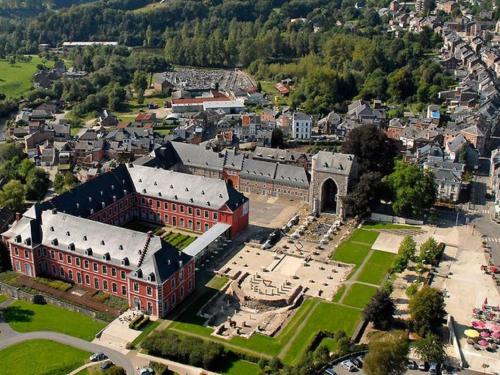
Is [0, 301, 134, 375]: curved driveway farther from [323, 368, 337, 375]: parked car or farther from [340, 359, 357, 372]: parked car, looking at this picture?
[340, 359, 357, 372]: parked car

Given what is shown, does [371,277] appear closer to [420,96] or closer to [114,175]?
[114,175]

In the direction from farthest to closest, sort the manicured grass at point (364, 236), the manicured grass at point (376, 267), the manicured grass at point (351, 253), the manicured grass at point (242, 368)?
the manicured grass at point (364, 236) → the manicured grass at point (351, 253) → the manicured grass at point (376, 267) → the manicured grass at point (242, 368)

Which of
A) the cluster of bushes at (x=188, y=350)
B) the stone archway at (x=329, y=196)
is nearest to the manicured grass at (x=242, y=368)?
the cluster of bushes at (x=188, y=350)

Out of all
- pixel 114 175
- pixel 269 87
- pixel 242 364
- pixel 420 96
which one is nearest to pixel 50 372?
pixel 242 364

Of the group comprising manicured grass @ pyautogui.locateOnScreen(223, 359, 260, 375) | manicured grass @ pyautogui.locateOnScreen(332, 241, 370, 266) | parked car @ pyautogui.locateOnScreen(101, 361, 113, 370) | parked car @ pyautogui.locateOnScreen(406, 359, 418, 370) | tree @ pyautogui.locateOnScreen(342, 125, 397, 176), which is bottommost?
manicured grass @ pyautogui.locateOnScreen(223, 359, 260, 375)

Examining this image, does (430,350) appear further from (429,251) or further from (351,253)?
(351,253)

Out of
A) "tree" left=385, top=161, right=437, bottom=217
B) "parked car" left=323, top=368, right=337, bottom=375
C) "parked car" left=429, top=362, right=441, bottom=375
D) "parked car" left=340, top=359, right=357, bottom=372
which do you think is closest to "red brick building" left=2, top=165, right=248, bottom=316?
"parked car" left=323, top=368, right=337, bottom=375

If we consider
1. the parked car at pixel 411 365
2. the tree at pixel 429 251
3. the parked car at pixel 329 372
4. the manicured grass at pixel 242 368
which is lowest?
the manicured grass at pixel 242 368

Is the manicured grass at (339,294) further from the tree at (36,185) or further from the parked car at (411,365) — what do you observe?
the tree at (36,185)

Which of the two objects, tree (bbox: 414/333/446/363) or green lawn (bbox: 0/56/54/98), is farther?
green lawn (bbox: 0/56/54/98)
